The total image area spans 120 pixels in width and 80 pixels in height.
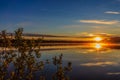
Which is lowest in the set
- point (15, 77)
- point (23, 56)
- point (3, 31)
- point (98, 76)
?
point (98, 76)

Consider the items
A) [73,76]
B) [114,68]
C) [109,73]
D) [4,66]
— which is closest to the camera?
[4,66]

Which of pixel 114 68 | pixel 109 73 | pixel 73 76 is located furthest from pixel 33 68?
pixel 114 68

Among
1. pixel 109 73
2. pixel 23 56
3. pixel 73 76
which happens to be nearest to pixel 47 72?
pixel 73 76

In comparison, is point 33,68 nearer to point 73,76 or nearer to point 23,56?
point 23,56

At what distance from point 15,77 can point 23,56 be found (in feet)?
4.46

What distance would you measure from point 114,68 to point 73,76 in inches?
434

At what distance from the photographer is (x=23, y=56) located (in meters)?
18.7

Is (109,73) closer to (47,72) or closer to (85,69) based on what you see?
(85,69)

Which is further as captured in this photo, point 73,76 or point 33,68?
point 73,76

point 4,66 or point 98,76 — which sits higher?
point 4,66

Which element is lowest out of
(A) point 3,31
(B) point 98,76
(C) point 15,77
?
(B) point 98,76

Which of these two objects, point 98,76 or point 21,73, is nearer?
point 21,73

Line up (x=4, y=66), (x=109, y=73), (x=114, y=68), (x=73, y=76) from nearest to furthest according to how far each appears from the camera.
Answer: (x=4, y=66), (x=73, y=76), (x=109, y=73), (x=114, y=68)

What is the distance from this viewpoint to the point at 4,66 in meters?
18.0
